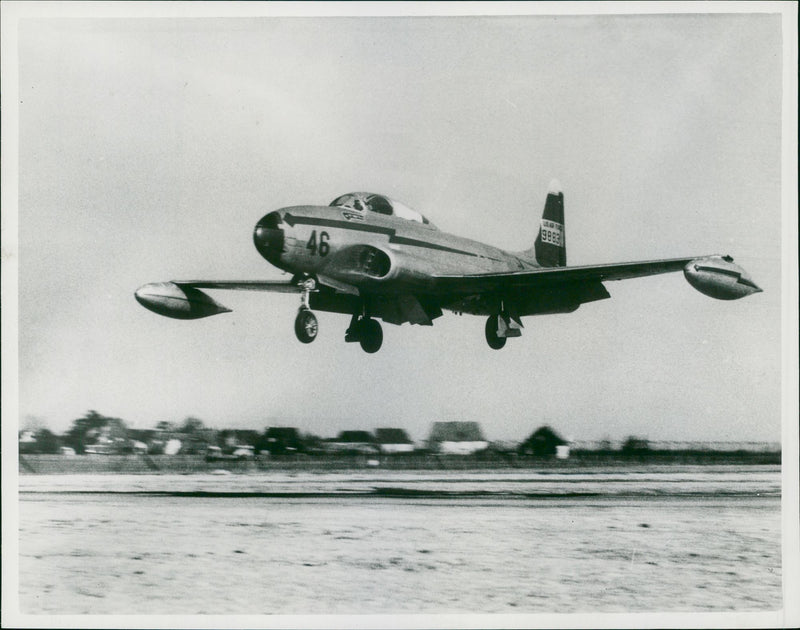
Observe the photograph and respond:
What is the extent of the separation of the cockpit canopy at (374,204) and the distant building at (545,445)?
6797 millimetres

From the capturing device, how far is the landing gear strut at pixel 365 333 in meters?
19.7

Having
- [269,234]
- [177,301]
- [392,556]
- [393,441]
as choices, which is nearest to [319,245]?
[269,234]

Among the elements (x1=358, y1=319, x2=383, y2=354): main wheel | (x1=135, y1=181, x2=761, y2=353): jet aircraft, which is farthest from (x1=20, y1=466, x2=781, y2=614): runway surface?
A: (x1=135, y1=181, x2=761, y2=353): jet aircraft

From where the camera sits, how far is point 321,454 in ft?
80.4

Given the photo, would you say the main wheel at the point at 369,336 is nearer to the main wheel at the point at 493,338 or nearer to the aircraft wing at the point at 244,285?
the aircraft wing at the point at 244,285

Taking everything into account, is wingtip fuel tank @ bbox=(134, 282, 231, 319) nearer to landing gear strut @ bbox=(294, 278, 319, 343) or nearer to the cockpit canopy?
landing gear strut @ bbox=(294, 278, 319, 343)

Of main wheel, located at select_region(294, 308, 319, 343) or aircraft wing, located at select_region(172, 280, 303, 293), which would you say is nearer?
main wheel, located at select_region(294, 308, 319, 343)

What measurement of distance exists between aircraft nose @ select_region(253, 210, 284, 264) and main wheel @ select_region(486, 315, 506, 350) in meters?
6.00

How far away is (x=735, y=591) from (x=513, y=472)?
910cm

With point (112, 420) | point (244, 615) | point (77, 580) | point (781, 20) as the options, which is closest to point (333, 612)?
point (244, 615)

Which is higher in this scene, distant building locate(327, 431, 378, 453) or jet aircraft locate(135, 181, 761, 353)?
jet aircraft locate(135, 181, 761, 353)

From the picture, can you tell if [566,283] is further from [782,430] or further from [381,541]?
[381,541]

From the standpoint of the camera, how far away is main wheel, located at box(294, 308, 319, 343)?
17.4 metres

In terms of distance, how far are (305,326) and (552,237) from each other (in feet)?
32.1
